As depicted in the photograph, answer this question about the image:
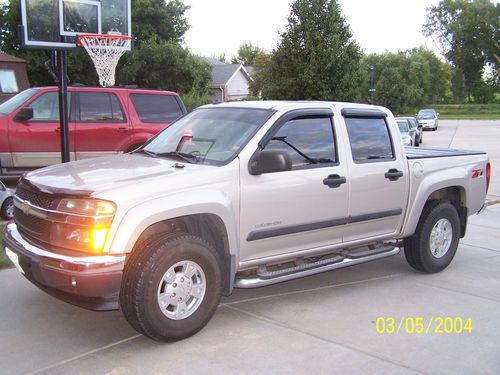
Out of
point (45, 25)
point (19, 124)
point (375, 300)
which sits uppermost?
point (45, 25)

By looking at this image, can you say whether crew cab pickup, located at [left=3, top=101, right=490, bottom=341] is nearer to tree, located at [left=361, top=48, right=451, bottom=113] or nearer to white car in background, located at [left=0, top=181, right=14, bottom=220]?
white car in background, located at [left=0, top=181, right=14, bottom=220]

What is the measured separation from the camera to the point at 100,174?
435 cm

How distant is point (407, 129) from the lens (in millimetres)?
21062

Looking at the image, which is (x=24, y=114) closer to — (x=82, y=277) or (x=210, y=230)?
(x=210, y=230)

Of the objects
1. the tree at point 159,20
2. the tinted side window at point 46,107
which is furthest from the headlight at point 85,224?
the tree at point 159,20

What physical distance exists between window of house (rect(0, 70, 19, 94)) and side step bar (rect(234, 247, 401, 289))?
1257cm

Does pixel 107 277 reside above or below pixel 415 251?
above

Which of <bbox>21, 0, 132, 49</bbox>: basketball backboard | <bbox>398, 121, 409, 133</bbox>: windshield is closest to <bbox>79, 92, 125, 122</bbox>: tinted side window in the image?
<bbox>21, 0, 132, 49</bbox>: basketball backboard

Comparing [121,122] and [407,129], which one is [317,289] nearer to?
[121,122]

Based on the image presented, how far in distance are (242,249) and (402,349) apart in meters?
1.49

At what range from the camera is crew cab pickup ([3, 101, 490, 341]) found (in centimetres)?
388

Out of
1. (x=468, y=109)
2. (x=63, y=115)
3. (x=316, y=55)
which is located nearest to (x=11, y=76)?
(x=63, y=115)

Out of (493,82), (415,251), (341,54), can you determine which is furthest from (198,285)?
(493,82)

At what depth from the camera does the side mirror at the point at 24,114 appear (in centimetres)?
947
